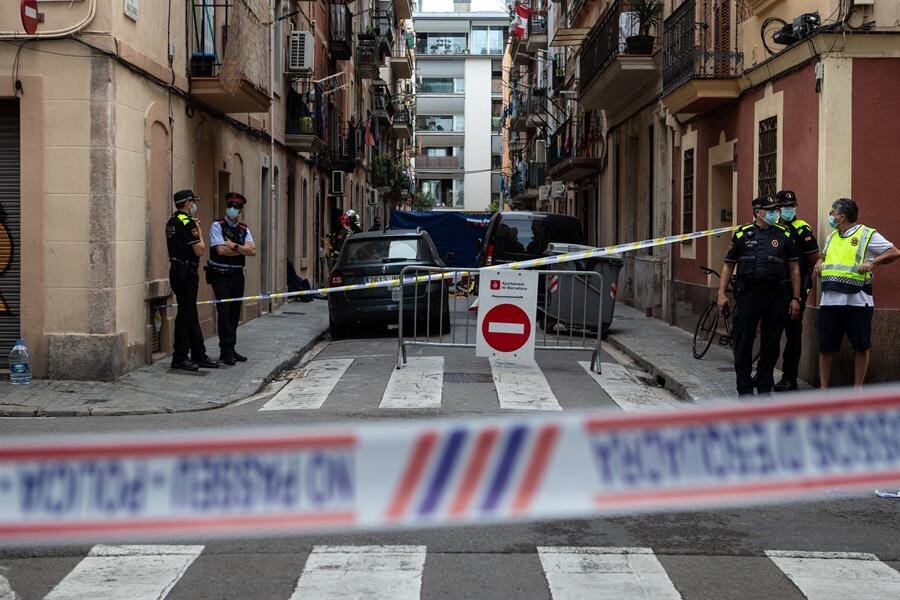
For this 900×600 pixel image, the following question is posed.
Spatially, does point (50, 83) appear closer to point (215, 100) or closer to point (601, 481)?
point (215, 100)

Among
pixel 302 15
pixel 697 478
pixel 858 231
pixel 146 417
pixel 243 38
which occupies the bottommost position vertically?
pixel 146 417

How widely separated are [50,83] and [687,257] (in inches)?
418

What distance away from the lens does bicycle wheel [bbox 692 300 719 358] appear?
1438cm

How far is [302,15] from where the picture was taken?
2803 cm

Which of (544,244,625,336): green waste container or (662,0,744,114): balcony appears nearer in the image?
(544,244,625,336): green waste container

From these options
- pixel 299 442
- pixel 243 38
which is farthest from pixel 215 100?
pixel 299 442

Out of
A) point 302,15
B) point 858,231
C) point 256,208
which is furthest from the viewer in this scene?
point 302,15

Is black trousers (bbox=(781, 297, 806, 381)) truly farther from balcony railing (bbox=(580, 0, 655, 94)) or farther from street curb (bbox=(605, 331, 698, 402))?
balcony railing (bbox=(580, 0, 655, 94))

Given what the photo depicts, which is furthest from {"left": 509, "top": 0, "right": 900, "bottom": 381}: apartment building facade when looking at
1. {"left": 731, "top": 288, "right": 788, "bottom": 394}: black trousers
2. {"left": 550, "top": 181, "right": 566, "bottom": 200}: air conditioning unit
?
{"left": 550, "top": 181, "right": 566, "bottom": 200}: air conditioning unit

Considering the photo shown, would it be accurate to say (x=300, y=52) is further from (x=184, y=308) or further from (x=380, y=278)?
(x=184, y=308)

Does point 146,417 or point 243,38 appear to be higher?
point 243,38

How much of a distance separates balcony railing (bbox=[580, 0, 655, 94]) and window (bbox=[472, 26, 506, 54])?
7056cm

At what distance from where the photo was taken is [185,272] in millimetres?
12500

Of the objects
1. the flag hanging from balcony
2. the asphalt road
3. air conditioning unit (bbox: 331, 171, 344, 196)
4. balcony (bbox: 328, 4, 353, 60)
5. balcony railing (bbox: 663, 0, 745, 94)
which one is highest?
the flag hanging from balcony
